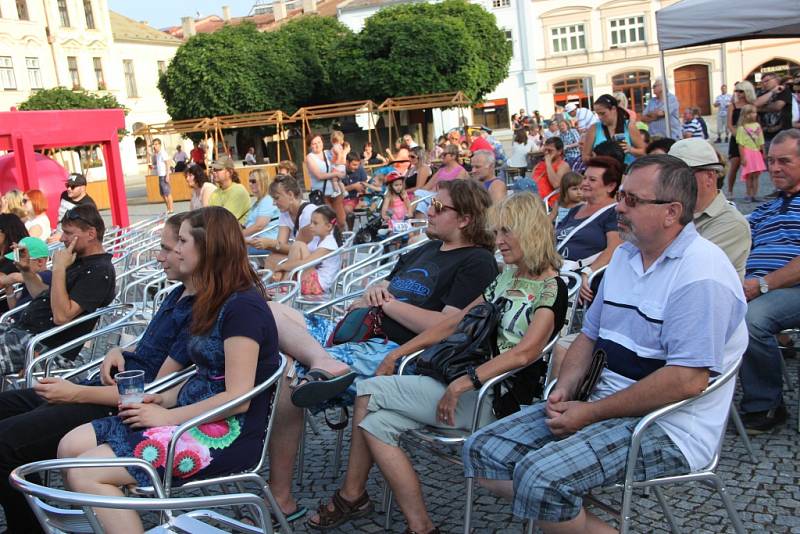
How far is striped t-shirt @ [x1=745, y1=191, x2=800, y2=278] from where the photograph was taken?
13.5 ft

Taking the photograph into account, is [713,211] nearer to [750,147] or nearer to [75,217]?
[75,217]

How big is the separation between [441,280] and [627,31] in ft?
183

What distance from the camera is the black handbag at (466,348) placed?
315 centimetres

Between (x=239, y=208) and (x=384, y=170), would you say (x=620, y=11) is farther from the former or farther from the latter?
(x=239, y=208)

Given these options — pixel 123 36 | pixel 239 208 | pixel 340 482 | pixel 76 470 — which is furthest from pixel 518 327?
pixel 123 36

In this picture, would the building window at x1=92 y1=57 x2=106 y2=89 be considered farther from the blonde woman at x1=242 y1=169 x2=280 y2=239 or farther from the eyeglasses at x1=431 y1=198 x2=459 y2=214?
the eyeglasses at x1=431 y1=198 x2=459 y2=214

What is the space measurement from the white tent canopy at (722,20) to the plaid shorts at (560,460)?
20.3ft

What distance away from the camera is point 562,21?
183ft

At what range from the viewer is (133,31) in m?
55.7

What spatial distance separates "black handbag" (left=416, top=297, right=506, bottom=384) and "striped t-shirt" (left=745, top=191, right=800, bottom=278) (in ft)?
5.61

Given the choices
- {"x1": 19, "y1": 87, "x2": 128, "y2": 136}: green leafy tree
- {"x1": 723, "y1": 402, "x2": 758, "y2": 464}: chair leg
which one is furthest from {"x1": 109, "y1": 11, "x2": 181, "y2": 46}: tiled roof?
{"x1": 723, "y1": 402, "x2": 758, "y2": 464}: chair leg

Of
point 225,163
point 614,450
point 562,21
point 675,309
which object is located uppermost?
point 562,21

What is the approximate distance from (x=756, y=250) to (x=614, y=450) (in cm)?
226

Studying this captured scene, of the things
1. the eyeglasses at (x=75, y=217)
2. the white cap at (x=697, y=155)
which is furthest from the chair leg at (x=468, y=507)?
the eyeglasses at (x=75, y=217)
